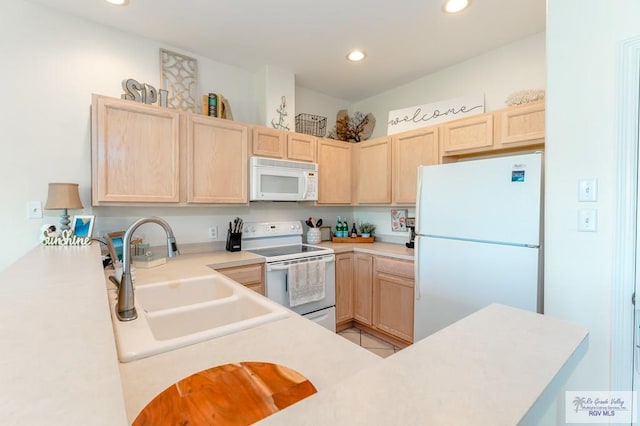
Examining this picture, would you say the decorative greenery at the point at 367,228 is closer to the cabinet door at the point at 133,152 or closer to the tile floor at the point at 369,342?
the tile floor at the point at 369,342

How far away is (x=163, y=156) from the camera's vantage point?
2.26 m

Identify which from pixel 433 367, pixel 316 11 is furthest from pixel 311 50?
pixel 433 367

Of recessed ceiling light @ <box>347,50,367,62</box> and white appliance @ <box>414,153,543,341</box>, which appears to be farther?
recessed ceiling light @ <box>347,50,367,62</box>

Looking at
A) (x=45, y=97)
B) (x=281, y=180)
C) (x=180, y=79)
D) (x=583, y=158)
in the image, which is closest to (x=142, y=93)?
(x=180, y=79)

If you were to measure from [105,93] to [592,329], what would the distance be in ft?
11.4

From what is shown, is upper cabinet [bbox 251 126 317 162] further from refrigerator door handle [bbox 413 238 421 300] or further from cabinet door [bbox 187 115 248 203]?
refrigerator door handle [bbox 413 238 421 300]

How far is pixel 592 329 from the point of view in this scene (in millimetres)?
1433

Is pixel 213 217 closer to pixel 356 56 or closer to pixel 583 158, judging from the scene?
pixel 356 56

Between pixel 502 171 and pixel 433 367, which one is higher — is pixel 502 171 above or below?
above

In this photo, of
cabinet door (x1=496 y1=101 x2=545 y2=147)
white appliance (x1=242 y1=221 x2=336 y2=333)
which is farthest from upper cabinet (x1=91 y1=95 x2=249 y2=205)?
cabinet door (x1=496 y1=101 x2=545 y2=147)

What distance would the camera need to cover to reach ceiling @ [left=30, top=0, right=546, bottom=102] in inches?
80.3

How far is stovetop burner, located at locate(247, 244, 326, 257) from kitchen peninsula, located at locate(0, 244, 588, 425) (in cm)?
162

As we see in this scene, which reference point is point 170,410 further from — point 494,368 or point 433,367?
point 494,368

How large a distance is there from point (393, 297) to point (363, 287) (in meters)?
0.36
